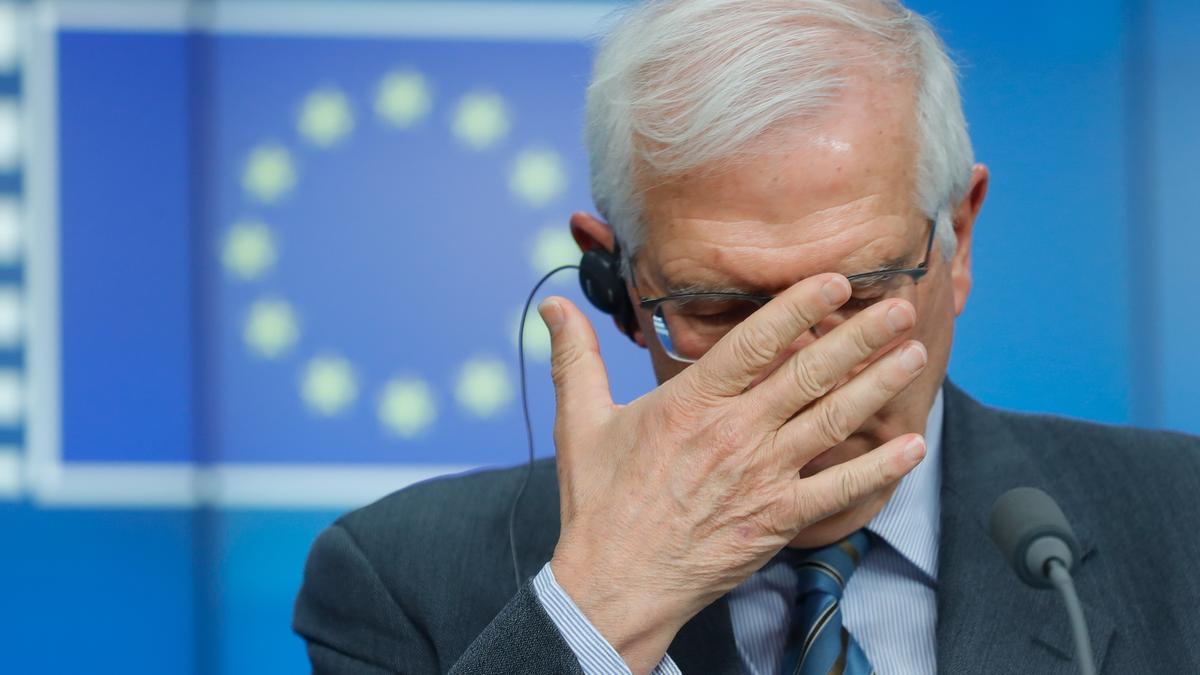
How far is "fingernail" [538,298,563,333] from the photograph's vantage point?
1.41 m

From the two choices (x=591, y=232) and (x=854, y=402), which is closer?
(x=854, y=402)

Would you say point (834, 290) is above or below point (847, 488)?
above

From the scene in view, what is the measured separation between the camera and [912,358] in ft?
3.97

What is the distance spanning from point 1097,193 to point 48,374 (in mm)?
2037

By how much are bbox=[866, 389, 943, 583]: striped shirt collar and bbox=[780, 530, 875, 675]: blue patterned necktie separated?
60 millimetres

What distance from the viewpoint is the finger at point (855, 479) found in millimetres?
1211

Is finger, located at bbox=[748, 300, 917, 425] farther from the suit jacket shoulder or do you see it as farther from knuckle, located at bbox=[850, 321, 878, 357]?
the suit jacket shoulder

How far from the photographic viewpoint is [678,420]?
4.15 ft

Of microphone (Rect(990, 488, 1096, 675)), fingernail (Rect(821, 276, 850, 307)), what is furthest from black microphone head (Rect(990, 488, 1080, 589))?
fingernail (Rect(821, 276, 850, 307))

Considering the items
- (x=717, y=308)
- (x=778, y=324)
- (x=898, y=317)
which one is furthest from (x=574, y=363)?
(x=898, y=317)

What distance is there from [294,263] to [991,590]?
1.51m

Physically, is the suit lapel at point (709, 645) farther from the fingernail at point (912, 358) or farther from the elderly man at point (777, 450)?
the fingernail at point (912, 358)

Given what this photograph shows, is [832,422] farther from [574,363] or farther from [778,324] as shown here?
[574,363]

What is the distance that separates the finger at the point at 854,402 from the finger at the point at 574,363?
23cm
